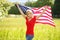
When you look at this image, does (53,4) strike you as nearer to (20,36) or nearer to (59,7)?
(59,7)

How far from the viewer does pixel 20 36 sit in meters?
10.9

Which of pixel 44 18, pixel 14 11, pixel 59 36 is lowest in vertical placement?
pixel 14 11

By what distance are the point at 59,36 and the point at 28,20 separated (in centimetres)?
405

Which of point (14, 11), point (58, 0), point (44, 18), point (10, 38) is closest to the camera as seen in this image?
point (44, 18)

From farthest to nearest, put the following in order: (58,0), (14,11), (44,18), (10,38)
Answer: (14,11) < (58,0) < (10,38) < (44,18)

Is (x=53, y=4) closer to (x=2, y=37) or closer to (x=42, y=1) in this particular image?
(x=42, y=1)

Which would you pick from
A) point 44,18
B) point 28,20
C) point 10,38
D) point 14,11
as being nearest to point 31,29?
point 28,20

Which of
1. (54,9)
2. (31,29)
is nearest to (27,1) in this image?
(54,9)

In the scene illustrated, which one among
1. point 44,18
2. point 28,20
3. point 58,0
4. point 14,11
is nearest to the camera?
point 28,20

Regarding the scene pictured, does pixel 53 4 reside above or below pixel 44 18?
below

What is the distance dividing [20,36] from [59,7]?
12.1m

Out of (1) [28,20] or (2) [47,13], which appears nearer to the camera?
(1) [28,20]

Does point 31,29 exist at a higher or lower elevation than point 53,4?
higher

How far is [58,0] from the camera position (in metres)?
22.4
